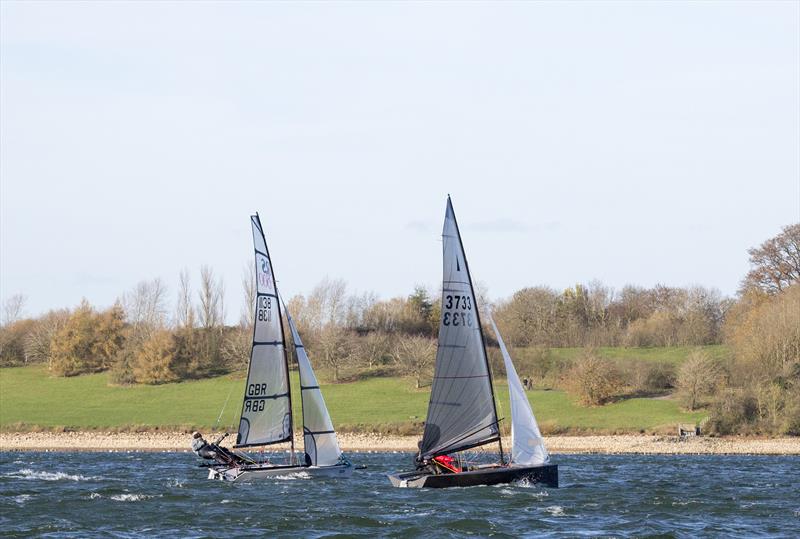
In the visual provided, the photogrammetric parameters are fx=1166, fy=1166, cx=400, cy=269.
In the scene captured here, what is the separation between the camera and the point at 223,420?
87.2 meters

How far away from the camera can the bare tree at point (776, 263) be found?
11044 centimetres

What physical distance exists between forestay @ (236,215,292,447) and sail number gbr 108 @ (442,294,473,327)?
9993 mm

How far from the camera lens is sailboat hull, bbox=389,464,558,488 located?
133 ft

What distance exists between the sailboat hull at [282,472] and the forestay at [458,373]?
7.52m

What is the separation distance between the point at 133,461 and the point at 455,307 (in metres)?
29.6

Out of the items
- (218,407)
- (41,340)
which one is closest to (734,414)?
(218,407)

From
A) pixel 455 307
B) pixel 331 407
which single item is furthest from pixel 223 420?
pixel 455 307

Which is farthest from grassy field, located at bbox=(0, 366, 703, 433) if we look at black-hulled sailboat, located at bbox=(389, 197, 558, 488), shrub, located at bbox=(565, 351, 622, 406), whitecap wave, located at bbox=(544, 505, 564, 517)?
whitecap wave, located at bbox=(544, 505, 564, 517)

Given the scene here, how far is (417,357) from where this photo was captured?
3787 inches

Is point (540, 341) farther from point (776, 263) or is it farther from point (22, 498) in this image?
point (22, 498)

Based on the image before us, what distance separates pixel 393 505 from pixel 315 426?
31.0 feet

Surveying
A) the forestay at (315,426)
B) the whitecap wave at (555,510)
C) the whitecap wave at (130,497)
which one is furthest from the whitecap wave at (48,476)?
the whitecap wave at (555,510)

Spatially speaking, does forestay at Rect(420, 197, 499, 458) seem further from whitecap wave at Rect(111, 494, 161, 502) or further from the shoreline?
the shoreline

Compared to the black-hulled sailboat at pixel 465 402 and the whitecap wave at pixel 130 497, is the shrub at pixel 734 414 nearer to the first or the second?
the black-hulled sailboat at pixel 465 402
